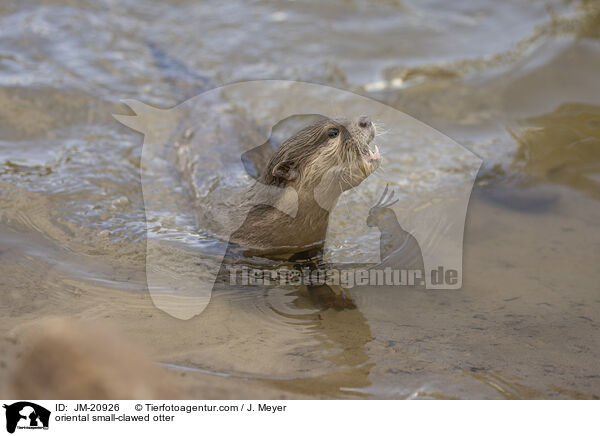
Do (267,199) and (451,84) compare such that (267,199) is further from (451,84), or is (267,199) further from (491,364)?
(451,84)

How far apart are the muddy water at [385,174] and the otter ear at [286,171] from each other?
533 mm

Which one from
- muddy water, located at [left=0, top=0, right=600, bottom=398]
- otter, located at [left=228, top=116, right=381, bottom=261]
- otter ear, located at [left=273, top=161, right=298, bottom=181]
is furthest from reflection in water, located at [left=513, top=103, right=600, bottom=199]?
otter ear, located at [left=273, top=161, right=298, bottom=181]

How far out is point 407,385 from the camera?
231 centimetres

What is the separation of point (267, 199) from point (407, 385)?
3.78 ft

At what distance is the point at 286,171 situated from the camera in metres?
2.91

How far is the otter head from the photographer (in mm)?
2787

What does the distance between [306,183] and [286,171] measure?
0.11 meters

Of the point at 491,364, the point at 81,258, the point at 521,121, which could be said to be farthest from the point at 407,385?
the point at 521,121

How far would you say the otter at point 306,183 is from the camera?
280 cm

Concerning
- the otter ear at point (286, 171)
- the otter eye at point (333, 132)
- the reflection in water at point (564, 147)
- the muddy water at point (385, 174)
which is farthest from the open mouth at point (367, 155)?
the reflection in water at point (564, 147)

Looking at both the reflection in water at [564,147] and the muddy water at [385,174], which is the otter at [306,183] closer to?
the muddy water at [385,174]
